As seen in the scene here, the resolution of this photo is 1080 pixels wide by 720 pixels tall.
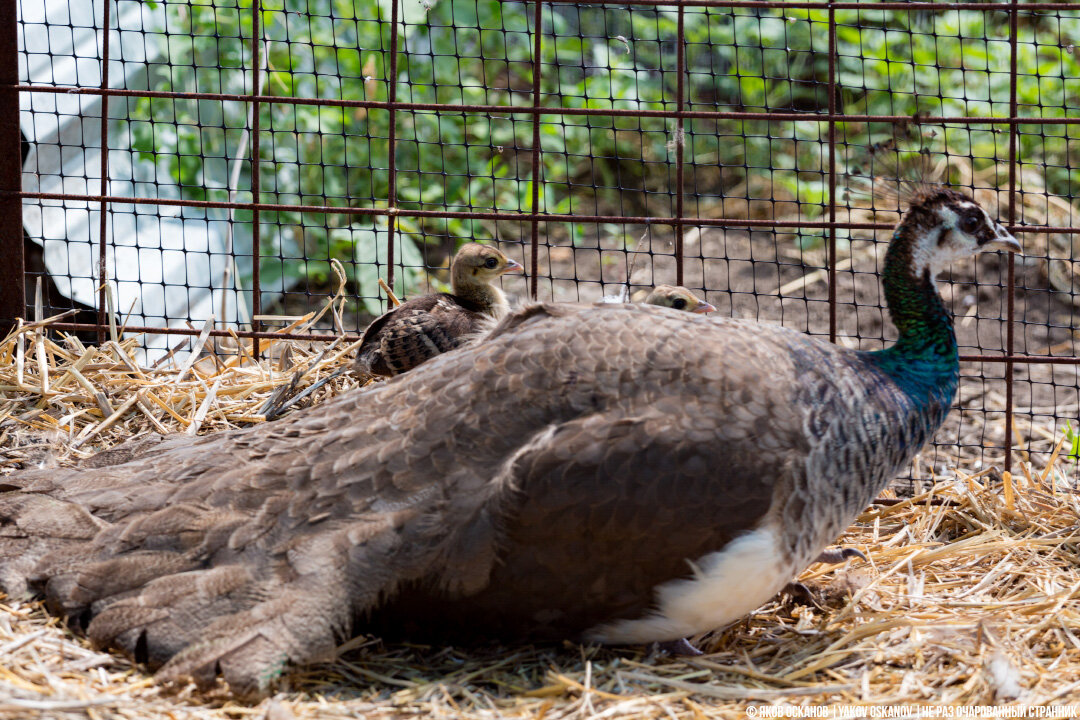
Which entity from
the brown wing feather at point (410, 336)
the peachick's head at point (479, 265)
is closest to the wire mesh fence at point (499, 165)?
the peachick's head at point (479, 265)

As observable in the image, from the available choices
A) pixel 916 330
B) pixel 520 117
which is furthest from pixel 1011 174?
pixel 520 117

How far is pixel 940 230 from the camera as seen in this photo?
398 centimetres

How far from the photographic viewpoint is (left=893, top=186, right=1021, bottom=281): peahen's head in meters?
3.97

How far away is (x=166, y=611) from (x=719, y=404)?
1.69m

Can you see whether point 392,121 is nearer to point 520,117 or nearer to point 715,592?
point 715,592

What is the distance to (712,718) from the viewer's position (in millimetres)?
3129

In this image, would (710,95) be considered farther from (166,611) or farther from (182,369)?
(166,611)

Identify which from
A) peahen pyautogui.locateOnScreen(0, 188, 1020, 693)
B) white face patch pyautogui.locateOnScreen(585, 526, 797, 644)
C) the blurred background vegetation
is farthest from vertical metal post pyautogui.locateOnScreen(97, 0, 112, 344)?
white face patch pyautogui.locateOnScreen(585, 526, 797, 644)

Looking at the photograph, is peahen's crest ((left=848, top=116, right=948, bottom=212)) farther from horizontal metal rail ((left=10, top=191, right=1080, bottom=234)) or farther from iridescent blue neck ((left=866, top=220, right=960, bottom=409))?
horizontal metal rail ((left=10, top=191, right=1080, bottom=234))

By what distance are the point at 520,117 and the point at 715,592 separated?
21.4ft

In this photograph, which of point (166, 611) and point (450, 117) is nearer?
point (166, 611)

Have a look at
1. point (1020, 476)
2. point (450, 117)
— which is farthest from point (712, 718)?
point (450, 117)

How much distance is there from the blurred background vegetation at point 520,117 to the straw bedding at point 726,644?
192cm

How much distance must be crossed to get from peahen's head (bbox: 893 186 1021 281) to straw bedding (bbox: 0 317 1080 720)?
110cm
